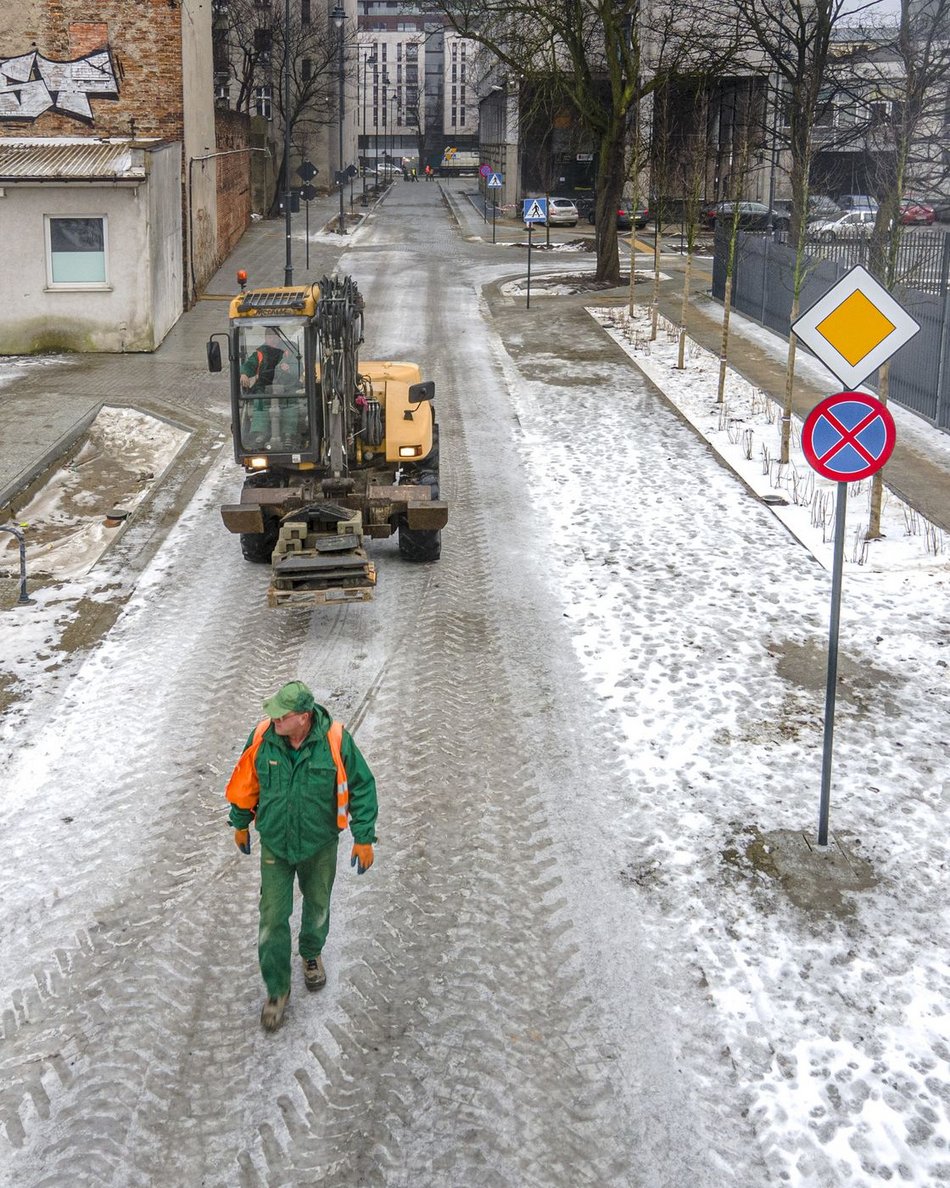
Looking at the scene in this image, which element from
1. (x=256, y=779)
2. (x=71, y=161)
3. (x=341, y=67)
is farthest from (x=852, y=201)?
(x=256, y=779)

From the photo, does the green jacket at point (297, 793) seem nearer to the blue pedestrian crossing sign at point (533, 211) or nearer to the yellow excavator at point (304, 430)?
the yellow excavator at point (304, 430)

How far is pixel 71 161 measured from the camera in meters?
23.7

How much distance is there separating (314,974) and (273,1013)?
Result: 32cm

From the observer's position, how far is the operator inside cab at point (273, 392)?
39.4 feet

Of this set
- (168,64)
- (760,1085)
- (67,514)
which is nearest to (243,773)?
(760,1085)

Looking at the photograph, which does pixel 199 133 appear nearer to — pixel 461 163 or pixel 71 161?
pixel 71 161

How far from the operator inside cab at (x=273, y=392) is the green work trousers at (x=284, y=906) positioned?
687cm

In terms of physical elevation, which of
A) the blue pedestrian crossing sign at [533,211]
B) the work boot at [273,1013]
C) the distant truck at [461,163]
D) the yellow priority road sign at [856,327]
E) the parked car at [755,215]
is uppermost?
the distant truck at [461,163]

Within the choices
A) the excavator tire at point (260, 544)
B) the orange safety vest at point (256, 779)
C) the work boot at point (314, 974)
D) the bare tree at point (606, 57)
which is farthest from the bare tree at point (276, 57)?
the work boot at point (314, 974)

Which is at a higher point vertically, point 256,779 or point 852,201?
point 852,201

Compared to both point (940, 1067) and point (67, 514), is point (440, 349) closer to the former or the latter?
point (67, 514)

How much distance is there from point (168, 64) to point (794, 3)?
507 inches

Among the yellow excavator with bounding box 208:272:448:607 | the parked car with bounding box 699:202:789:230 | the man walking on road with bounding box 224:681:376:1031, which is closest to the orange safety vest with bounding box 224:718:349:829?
the man walking on road with bounding box 224:681:376:1031

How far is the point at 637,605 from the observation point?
11242 millimetres
